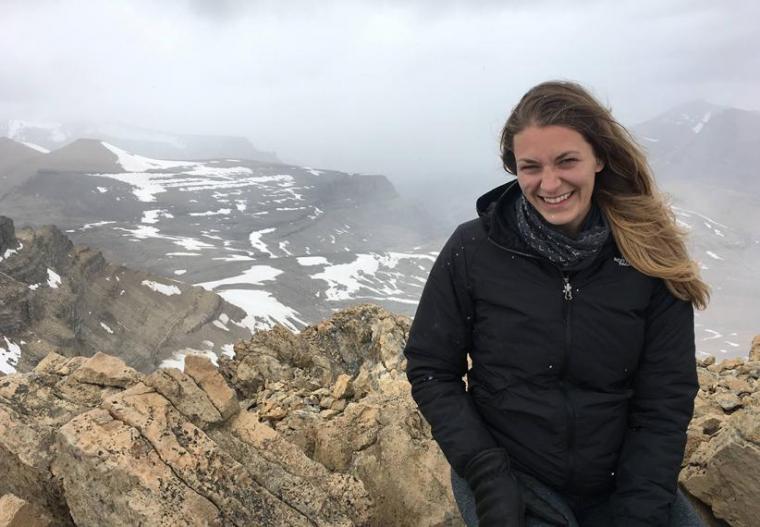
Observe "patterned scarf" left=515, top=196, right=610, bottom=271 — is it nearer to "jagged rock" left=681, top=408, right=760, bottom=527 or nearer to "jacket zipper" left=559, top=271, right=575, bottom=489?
"jacket zipper" left=559, top=271, right=575, bottom=489

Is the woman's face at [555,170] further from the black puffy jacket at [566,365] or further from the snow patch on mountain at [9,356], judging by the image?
the snow patch on mountain at [9,356]

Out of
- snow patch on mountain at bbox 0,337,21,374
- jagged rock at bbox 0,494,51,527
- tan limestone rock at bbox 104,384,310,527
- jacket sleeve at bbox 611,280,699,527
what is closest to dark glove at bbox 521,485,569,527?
jacket sleeve at bbox 611,280,699,527

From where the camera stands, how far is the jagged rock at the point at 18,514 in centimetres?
444

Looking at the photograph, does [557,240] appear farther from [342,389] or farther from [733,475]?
[342,389]

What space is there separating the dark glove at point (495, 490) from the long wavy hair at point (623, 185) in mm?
1607

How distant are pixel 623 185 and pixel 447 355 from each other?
70.3 inches

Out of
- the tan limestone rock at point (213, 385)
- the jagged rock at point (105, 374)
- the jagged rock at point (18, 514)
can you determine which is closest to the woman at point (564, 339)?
the tan limestone rock at point (213, 385)

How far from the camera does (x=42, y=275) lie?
6638cm

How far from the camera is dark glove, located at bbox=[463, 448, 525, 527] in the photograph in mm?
3373

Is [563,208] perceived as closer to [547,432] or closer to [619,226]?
[619,226]

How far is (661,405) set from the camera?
140 inches

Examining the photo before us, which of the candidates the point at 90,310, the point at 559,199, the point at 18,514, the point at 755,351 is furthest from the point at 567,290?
the point at 90,310

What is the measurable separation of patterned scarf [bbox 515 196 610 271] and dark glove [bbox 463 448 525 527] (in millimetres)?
1350

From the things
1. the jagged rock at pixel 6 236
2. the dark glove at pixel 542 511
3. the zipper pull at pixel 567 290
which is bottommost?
the jagged rock at pixel 6 236
